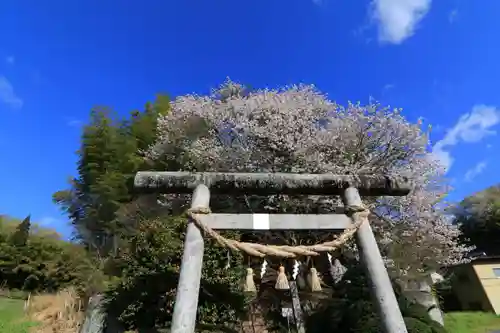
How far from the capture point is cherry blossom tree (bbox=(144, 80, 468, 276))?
10461mm

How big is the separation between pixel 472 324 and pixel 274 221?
514 inches

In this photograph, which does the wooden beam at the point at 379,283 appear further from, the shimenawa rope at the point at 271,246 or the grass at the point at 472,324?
the grass at the point at 472,324

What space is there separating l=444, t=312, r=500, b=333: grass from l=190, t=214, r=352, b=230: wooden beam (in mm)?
9403

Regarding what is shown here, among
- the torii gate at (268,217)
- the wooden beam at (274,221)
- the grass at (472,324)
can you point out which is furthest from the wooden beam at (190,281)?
the grass at (472,324)

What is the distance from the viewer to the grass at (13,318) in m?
7.47

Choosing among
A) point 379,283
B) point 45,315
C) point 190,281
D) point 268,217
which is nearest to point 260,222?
point 268,217

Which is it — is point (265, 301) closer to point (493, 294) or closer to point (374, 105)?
point (374, 105)

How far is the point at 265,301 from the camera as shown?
927 centimetres

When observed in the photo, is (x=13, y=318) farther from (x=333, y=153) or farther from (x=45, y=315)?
(x=333, y=153)

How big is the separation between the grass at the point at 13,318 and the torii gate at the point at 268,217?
21.9ft

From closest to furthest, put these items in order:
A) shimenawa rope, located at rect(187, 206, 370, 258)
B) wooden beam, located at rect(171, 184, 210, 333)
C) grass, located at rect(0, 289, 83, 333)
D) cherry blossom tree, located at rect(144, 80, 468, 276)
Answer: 1. wooden beam, located at rect(171, 184, 210, 333)
2. shimenawa rope, located at rect(187, 206, 370, 258)
3. grass, located at rect(0, 289, 83, 333)
4. cherry blossom tree, located at rect(144, 80, 468, 276)

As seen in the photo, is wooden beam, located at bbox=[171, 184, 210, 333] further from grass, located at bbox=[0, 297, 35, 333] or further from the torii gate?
grass, located at bbox=[0, 297, 35, 333]

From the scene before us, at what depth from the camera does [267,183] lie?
3.81m

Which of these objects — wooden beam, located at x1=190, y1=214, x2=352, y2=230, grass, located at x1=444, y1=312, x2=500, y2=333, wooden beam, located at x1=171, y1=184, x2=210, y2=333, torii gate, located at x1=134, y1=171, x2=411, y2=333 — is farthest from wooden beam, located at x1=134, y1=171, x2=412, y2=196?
grass, located at x1=444, y1=312, x2=500, y2=333
